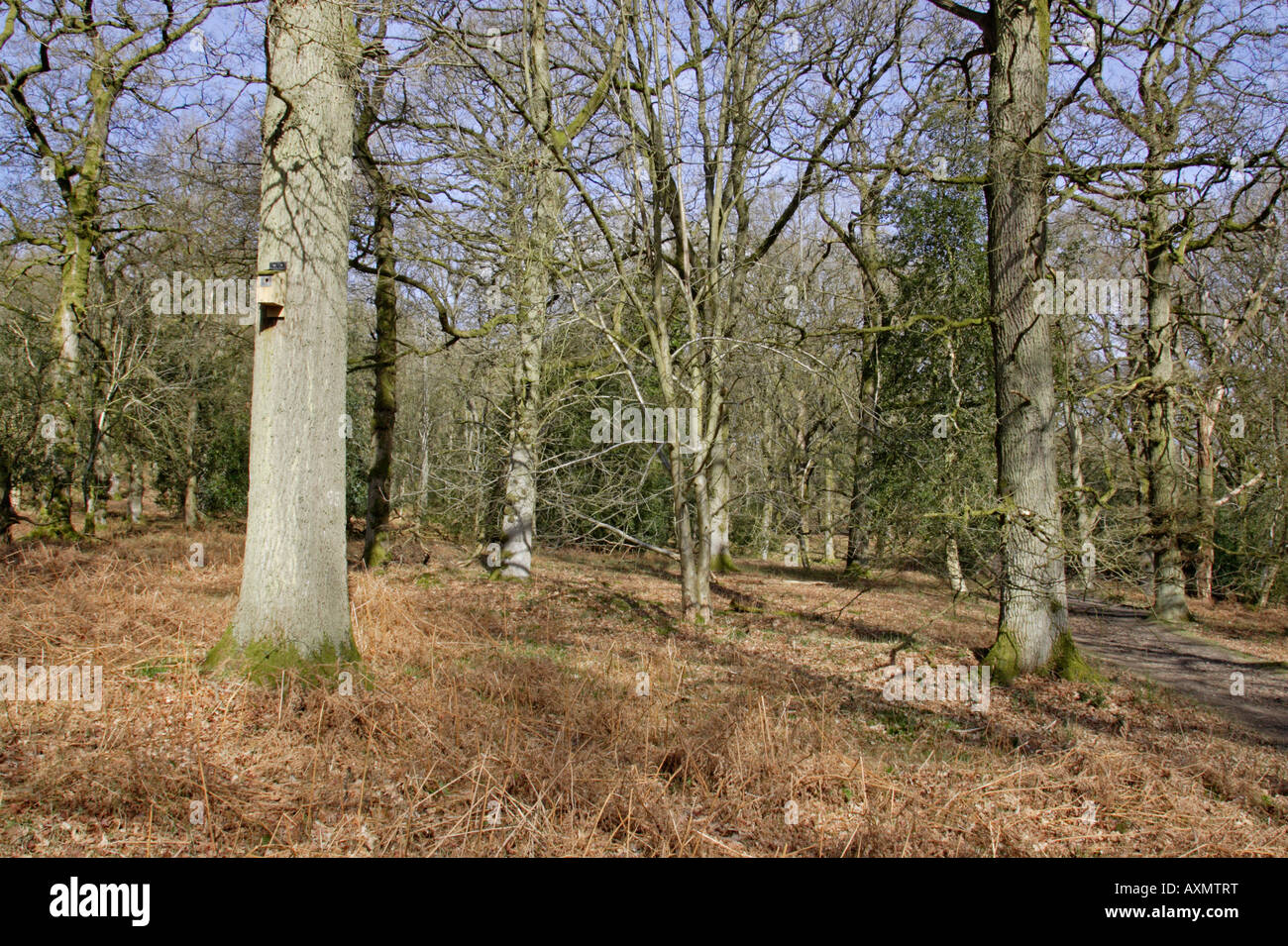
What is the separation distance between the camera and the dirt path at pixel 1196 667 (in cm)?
764

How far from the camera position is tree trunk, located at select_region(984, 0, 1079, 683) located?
25.1 ft

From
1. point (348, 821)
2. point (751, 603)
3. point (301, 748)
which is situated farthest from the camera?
point (751, 603)

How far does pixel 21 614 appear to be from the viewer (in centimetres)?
634

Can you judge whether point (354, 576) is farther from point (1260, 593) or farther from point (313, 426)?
point (1260, 593)

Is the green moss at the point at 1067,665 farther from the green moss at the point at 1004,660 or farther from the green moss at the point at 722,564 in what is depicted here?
the green moss at the point at 722,564

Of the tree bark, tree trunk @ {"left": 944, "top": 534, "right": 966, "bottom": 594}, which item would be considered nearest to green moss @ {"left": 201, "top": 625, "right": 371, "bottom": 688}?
Result: tree trunk @ {"left": 944, "top": 534, "right": 966, "bottom": 594}

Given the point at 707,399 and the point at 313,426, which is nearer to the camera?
the point at 313,426

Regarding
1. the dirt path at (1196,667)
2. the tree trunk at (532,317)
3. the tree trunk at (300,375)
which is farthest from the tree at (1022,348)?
the tree trunk at (300,375)

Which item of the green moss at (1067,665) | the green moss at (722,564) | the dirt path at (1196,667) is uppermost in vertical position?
the green moss at (1067,665)

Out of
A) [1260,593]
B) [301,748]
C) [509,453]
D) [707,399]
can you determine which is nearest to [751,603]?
[707,399]

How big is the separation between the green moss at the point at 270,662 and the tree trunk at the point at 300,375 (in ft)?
0.03

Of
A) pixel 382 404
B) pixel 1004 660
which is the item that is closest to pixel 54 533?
pixel 382 404

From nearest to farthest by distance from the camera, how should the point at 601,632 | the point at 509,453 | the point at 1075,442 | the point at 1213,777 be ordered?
the point at 1213,777 < the point at 601,632 < the point at 509,453 < the point at 1075,442

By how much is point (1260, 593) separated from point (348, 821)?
19.6 m
